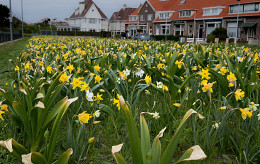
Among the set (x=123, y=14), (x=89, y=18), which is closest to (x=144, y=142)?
(x=89, y=18)

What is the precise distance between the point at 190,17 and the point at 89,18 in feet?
108

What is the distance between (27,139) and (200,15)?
4158 cm

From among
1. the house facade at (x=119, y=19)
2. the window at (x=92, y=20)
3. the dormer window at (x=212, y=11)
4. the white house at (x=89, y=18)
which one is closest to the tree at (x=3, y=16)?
the white house at (x=89, y=18)

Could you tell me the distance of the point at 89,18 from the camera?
65.8 meters

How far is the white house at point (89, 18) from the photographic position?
214 ft

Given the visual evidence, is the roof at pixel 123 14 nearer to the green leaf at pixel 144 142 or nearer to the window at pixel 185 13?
the window at pixel 185 13

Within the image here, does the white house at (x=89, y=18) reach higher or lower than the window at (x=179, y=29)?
higher

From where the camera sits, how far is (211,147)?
6.35 ft

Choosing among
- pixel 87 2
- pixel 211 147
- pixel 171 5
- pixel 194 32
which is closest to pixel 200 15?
pixel 194 32

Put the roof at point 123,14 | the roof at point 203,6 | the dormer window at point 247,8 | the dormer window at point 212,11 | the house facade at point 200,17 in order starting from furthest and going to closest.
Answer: the roof at point 123,14
the dormer window at point 212,11
the roof at point 203,6
the house facade at point 200,17
the dormer window at point 247,8

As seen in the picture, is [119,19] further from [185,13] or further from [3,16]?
[3,16]

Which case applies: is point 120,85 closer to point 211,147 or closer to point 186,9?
point 211,147

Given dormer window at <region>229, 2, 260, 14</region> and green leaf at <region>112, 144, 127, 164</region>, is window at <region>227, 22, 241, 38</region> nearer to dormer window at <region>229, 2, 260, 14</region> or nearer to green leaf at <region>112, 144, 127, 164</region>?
dormer window at <region>229, 2, 260, 14</region>

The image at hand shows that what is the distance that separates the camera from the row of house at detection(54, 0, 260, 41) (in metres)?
33.9
